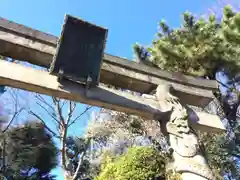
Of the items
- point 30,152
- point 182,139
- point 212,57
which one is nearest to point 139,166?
point 182,139

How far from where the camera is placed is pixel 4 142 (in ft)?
38.7

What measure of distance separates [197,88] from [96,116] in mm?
7898

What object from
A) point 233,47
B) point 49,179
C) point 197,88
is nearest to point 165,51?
point 233,47

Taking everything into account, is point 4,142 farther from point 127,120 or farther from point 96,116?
point 127,120

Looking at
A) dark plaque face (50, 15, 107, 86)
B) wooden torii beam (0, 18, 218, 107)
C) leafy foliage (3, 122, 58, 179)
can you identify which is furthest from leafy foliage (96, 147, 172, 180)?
leafy foliage (3, 122, 58, 179)

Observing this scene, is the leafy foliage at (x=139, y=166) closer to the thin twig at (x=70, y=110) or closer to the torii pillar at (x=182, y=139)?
the torii pillar at (x=182, y=139)

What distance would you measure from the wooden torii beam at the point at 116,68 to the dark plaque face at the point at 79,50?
312 mm

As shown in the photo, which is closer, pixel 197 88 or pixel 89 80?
pixel 89 80

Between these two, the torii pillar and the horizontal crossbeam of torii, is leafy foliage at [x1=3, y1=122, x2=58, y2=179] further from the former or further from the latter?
the torii pillar

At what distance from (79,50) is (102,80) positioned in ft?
2.12

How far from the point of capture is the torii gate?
2.88 meters

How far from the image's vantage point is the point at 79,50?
295 cm

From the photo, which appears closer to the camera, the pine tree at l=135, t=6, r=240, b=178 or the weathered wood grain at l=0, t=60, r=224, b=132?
the weathered wood grain at l=0, t=60, r=224, b=132

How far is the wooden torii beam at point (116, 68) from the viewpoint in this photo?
3037 mm
